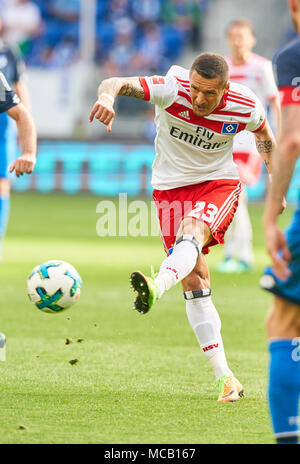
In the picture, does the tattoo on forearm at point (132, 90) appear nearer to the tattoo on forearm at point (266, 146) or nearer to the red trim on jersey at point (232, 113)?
the red trim on jersey at point (232, 113)

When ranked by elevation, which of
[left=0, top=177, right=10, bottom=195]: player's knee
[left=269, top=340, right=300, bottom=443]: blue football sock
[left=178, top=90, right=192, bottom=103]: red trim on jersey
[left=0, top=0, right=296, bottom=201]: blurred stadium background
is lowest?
[left=269, top=340, right=300, bottom=443]: blue football sock

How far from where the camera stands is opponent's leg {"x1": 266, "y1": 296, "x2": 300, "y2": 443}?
11.3ft

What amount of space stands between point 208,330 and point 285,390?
5.53ft

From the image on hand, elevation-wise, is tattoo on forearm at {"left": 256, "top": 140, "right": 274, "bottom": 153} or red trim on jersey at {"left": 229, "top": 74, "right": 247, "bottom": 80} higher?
red trim on jersey at {"left": 229, "top": 74, "right": 247, "bottom": 80}

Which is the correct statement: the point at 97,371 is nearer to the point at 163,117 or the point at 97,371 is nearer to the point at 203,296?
the point at 203,296

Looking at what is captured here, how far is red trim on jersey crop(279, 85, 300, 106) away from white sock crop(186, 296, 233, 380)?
1.94 m

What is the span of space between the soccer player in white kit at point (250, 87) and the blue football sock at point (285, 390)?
6.45m

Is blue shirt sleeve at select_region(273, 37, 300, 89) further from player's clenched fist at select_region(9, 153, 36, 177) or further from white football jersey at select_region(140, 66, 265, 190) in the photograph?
player's clenched fist at select_region(9, 153, 36, 177)

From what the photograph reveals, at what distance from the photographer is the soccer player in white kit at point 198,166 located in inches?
191

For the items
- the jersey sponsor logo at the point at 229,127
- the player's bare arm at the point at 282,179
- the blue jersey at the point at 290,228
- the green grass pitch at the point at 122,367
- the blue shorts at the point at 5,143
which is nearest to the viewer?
the player's bare arm at the point at 282,179

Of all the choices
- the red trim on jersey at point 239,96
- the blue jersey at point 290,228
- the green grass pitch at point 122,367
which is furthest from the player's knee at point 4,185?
the blue jersey at point 290,228

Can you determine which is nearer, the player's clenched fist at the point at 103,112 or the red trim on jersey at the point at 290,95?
the red trim on jersey at the point at 290,95

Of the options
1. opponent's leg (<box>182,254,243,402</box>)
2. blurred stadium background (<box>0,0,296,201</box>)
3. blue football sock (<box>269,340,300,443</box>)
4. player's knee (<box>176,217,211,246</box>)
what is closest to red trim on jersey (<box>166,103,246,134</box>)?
player's knee (<box>176,217,211,246</box>)
